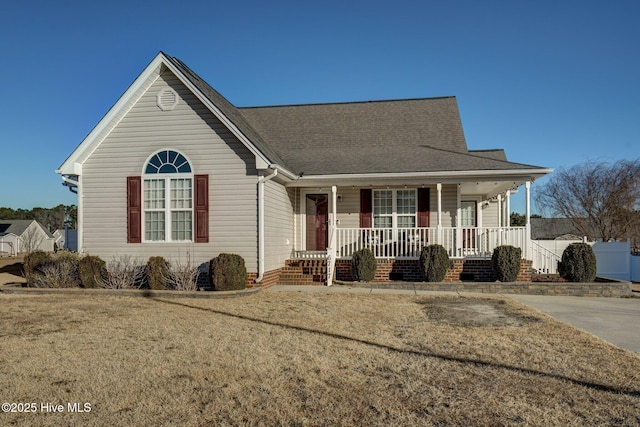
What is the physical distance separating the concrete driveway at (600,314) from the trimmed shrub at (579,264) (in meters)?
1.21

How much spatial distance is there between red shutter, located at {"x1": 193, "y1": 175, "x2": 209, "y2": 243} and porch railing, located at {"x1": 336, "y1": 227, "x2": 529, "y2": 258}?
4301 mm

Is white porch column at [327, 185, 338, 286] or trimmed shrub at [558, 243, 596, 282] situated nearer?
trimmed shrub at [558, 243, 596, 282]

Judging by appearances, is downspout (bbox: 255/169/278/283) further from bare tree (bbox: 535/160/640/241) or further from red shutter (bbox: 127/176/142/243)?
bare tree (bbox: 535/160/640/241)

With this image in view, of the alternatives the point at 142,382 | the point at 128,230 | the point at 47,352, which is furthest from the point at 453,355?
the point at 128,230

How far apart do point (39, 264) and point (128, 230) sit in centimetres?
247

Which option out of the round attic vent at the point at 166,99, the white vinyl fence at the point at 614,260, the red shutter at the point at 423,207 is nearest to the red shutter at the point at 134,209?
the round attic vent at the point at 166,99

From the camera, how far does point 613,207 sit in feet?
110

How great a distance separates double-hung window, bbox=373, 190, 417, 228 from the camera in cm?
1680

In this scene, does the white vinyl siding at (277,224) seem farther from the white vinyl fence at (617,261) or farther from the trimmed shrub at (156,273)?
the white vinyl fence at (617,261)

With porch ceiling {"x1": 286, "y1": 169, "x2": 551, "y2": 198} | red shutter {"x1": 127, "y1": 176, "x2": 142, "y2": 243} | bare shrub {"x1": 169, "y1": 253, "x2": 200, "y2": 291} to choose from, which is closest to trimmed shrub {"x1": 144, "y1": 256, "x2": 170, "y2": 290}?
bare shrub {"x1": 169, "y1": 253, "x2": 200, "y2": 291}

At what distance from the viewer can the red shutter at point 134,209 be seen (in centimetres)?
1415

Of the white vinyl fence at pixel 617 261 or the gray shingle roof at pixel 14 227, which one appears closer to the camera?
the white vinyl fence at pixel 617 261

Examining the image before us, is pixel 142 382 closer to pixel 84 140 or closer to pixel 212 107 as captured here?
pixel 212 107

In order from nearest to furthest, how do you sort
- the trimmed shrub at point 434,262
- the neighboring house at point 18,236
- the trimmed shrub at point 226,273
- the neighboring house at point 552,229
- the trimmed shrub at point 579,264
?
the trimmed shrub at point 226,273 < the trimmed shrub at point 579,264 < the trimmed shrub at point 434,262 < the neighboring house at point 552,229 < the neighboring house at point 18,236
